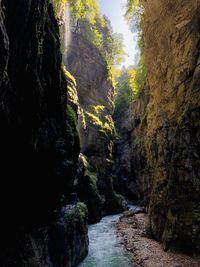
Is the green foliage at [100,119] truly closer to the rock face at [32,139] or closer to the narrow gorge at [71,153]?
the narrow gorge at [71,153]

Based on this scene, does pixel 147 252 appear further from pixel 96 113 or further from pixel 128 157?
pixel 128 157

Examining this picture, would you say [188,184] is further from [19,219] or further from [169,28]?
[169,28]

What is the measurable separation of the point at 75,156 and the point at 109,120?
1055 inches

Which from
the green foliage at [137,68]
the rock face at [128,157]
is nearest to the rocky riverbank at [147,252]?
the green foliage at [137,68]

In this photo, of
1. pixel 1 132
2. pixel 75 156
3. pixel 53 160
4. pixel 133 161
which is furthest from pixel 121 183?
pixel 1 132

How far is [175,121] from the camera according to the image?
16.8 metres

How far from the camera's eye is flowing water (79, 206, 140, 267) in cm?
1438

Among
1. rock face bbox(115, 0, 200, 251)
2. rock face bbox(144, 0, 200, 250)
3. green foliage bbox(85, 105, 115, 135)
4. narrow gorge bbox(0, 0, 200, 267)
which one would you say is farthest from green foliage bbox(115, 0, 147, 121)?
narrow gorge bbox(0, 0, 200, 267)

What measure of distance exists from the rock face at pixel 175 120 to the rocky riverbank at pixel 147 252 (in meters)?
0.60

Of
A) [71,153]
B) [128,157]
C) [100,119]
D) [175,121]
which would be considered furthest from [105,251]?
[128,157]

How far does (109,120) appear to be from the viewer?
42.3 m

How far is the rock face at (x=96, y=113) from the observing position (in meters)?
34.2

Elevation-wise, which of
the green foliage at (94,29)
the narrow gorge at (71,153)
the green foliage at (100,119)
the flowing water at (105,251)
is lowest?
the flowing water at (105,251)

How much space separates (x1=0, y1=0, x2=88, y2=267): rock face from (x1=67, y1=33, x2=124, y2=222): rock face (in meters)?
16.2
